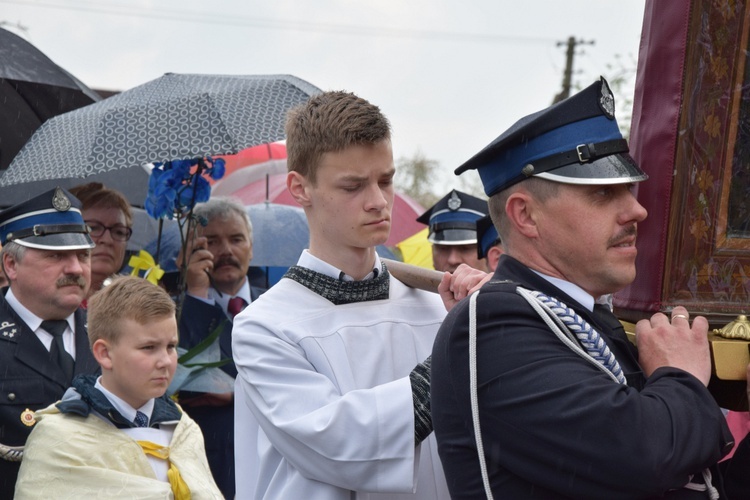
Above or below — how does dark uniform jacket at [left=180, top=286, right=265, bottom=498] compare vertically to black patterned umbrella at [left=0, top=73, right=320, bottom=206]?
below

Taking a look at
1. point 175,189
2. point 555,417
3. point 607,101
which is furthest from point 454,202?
point 555,417

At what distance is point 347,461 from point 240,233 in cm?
363

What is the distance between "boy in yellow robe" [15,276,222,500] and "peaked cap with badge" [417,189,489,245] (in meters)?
2.83

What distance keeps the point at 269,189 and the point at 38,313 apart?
4989 mm

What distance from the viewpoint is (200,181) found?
5.80 m

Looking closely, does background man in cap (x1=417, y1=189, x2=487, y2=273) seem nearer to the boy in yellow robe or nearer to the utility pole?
the boy in yellow robe

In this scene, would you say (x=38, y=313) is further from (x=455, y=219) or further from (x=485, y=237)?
(x=455, y=219)

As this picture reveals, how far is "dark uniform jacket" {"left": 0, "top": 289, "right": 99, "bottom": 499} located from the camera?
4375mm

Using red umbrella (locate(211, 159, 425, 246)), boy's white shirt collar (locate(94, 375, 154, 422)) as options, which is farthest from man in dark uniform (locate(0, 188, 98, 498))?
red umbrella (locate(211, 159, 425, 246))

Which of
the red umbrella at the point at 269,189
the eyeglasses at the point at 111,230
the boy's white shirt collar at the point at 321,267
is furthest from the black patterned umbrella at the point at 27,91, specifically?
the boy's white shirt collar at the point at 321,267

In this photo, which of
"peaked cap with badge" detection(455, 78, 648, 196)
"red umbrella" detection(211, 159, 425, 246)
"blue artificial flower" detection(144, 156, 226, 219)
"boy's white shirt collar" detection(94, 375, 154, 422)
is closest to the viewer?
"peaked cap with badge" detection(455, 78, 648, 196)

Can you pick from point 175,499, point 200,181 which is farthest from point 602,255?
point 200,181

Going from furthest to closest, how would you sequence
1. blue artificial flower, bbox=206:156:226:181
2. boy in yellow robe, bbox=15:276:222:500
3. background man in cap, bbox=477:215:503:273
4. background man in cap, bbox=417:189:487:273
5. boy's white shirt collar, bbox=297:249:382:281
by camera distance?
background man in cap, bbox=417:189:487:273 < blue artificial flower, bbox=206:156:226:181 < background man in cap, bbox=477:215:503:273 < boy in yellow robe, bbox=15:276:222:500 < boy's white shirt collar, bbox=297:249:382:281

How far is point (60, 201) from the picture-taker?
5.10 meters
